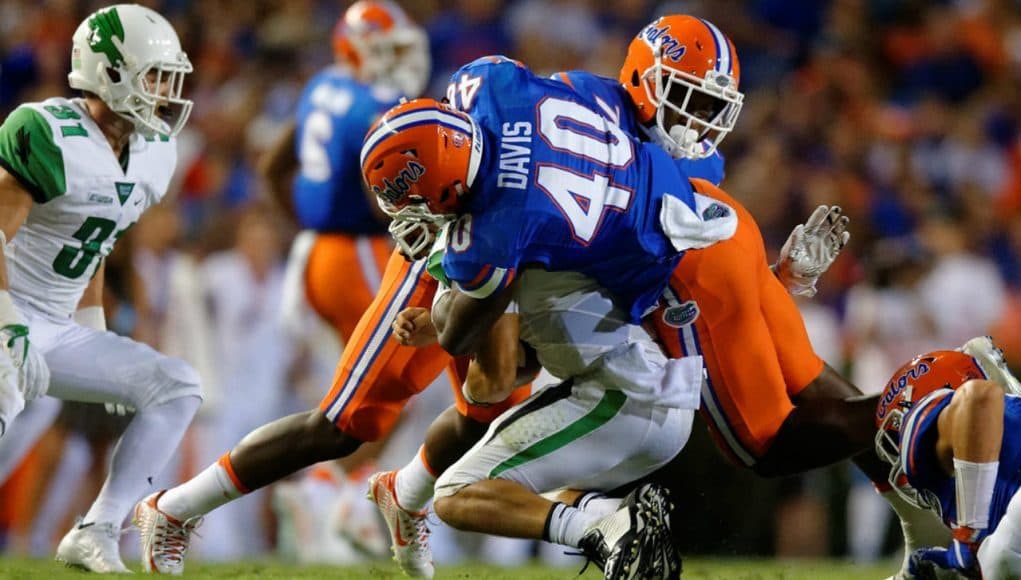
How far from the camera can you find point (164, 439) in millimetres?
4539

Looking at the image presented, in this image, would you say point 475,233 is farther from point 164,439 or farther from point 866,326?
point 866,326

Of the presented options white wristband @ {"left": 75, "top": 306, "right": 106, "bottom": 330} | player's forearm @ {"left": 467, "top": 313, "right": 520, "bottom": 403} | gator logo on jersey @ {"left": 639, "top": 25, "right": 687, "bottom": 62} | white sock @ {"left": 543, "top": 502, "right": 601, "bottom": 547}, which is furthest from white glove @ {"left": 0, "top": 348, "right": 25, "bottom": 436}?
gator logo on jersey @ {"left": 639, "top": 25, "right": 687, "bottom": 62}

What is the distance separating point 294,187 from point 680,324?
308 centimetres

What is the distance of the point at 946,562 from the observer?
377cm

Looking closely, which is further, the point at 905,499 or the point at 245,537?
the point at 245,537

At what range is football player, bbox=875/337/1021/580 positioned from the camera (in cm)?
353

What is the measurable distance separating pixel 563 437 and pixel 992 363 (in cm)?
118

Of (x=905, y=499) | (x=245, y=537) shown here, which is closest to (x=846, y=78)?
(x=245, y=537)

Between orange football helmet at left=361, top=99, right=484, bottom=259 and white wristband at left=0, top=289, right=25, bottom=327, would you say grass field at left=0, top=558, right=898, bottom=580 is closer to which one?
white wristband at left=0, top=289, right=25, bottom=327

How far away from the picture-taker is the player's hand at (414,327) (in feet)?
12.8

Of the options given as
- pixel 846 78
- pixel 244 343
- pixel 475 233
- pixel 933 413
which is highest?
pixel 475 233

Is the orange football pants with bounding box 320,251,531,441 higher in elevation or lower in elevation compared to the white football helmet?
lower

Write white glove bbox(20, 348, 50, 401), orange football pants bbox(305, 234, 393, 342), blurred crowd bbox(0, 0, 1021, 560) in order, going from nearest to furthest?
1. white glove bbox(20, 348, 50, 401)
2. orange football pants bbox(305, 234, 393, 342)
3. blurred crowd bbox(0, 0, 1021, 560)

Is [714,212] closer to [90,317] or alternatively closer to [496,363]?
[496,363]
